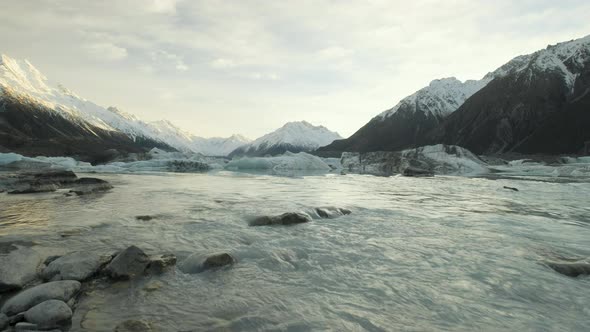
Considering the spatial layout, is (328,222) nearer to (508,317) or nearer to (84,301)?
(508,317)

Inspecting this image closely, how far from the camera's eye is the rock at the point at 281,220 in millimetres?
10781

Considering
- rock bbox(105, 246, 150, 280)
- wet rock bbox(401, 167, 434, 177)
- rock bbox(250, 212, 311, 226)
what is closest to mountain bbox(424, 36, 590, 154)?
wet rock bbox(401, 167, 434, 177)

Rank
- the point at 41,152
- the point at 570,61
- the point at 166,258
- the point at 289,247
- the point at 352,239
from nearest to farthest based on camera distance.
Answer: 1. the point at 166,258
2. the point at 289,247
3. the point at 352,239
4. the point at 41,152
5. the point at 570,61

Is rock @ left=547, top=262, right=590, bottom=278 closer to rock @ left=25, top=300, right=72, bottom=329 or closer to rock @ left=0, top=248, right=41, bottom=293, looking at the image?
rock @ left=25, top=300, right=72, bottom=329

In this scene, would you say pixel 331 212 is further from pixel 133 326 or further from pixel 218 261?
pixel 133 326

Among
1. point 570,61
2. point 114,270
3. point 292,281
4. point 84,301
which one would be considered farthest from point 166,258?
point 570,61

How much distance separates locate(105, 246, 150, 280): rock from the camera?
5988mm

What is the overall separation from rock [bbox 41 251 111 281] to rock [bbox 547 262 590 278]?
27.0 feet

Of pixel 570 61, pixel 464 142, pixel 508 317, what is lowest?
pixel 508 317

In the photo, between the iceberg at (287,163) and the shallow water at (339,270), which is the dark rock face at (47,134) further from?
the shallow water at (339,270)

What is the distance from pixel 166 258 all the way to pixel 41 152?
94272mm

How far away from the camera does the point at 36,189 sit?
1900 centimetres

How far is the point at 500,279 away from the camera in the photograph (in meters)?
6.19

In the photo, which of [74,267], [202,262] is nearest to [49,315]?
[74,267]
